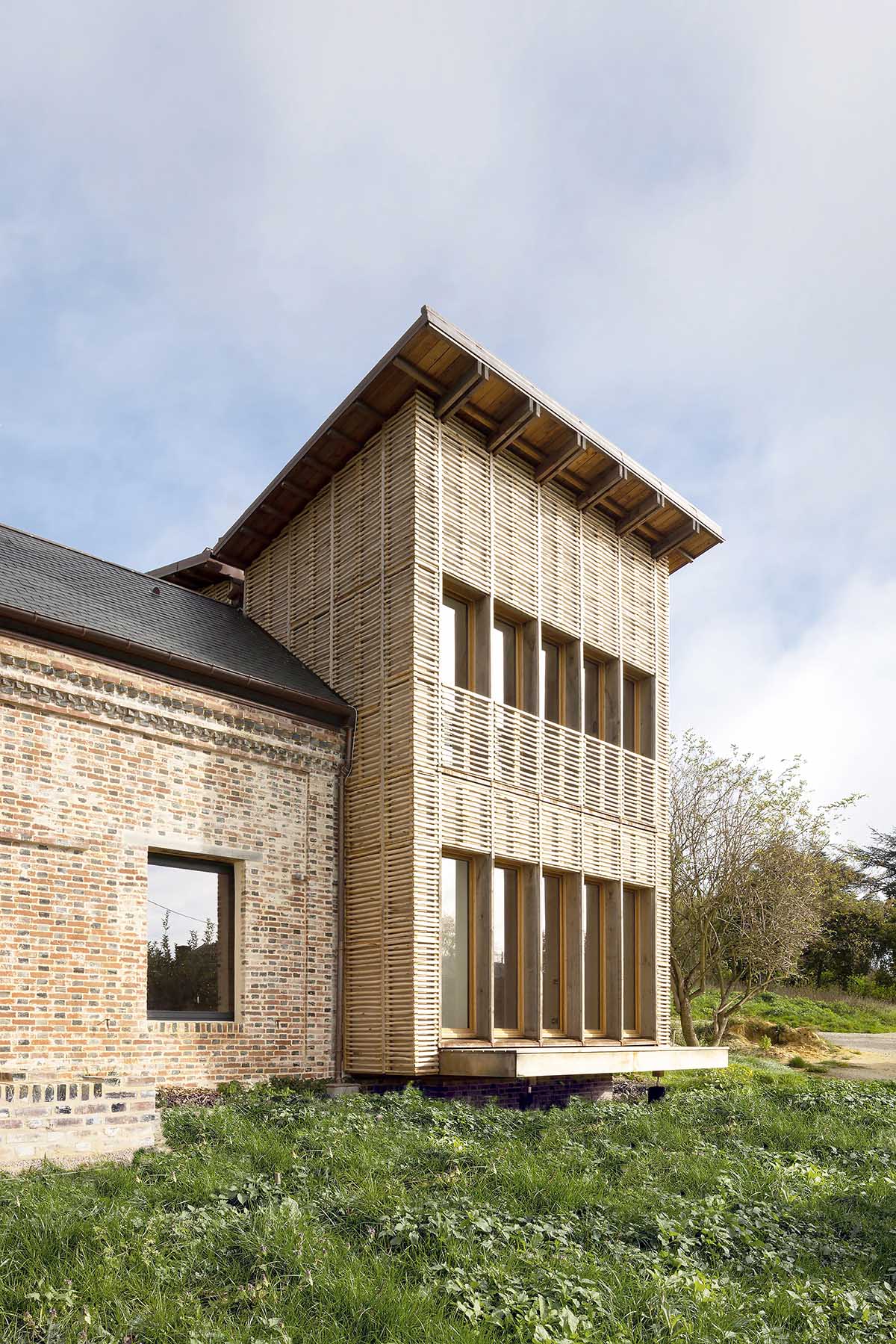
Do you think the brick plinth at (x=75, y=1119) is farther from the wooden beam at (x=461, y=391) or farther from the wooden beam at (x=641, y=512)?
the wooden beam at (x=641, y=512)

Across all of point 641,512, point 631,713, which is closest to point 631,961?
point 631,713

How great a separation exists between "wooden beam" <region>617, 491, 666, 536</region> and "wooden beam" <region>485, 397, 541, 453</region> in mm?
3027

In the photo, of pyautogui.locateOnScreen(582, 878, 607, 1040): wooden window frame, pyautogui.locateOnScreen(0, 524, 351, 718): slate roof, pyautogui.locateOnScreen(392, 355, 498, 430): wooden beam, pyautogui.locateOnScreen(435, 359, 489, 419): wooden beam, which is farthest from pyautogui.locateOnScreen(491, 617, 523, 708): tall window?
pyautogui.locateOnScreen(435, 359, 489, 419): wooden beam

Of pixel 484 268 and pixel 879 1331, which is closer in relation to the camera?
pixel 879 1331

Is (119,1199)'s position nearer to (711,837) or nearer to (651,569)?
(651,569)

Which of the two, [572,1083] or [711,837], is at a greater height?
[711,837]

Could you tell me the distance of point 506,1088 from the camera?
14.5 meters

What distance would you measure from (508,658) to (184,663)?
5081mm

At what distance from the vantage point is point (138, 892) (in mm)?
12109

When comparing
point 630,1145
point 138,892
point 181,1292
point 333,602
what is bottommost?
point 630,1145

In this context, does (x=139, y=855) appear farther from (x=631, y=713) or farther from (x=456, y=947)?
(x=631, y=713)

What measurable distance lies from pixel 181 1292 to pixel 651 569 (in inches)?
595

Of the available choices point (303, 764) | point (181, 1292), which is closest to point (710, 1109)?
point (303, 764)

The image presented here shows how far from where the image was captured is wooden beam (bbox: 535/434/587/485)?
16062mm
